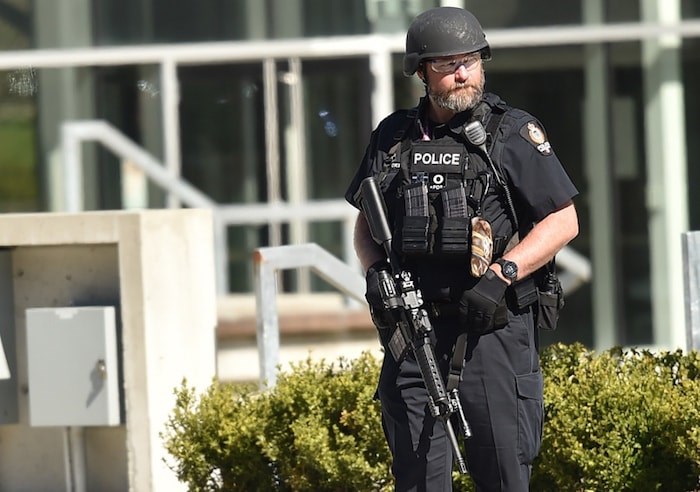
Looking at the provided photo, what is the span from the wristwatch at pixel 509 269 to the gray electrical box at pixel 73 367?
2157 mm

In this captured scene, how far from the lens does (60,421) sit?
555 cm

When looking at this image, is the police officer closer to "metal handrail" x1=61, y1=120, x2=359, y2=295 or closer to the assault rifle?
the assault rifle

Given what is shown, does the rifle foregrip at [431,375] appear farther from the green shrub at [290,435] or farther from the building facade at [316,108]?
the building facade at [316,108]

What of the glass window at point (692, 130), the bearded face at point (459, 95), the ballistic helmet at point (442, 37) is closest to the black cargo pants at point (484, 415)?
the bearded face at point (459, 95)

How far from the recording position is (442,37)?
387cm

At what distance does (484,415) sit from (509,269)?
15.9 inches

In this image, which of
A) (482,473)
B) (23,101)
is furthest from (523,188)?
(23,101)

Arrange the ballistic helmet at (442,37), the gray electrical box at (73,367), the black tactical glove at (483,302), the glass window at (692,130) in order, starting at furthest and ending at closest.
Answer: the glass window at (692,130), the gray electrical box at (73,367), the ballistic helmet at (442,37), the black tactical glove at (483,302)

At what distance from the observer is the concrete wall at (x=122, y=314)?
5.51 meters

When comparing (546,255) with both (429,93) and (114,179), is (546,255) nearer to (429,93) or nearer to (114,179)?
(429,93)

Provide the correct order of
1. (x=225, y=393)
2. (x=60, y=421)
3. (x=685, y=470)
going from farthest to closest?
(x=60, y=421) → (x=225, y=393) → (x=685, y=470)

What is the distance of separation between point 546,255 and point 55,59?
266 inches

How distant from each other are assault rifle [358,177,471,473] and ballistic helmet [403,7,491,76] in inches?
14.7

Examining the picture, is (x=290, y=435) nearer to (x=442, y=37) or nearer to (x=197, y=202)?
(x=442, y=37)
